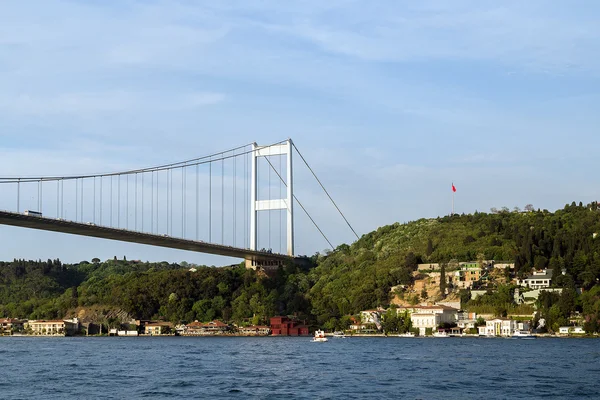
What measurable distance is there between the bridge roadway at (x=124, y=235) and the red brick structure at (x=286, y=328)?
537cm

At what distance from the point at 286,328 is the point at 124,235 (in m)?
19.2

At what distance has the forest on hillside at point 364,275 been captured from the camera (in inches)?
2894

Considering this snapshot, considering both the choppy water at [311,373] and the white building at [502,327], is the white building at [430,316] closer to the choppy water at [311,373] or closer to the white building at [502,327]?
the white building at [502,327]

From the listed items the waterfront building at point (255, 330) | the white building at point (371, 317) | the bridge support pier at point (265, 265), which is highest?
the bridge support pier at point (265, 265)

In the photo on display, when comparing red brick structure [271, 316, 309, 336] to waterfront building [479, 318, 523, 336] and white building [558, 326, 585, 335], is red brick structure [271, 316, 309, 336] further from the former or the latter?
white building [558, 326, 585, 335]

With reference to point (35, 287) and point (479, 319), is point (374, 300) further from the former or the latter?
point (35, 287)

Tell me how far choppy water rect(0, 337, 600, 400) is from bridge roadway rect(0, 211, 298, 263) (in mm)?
7457

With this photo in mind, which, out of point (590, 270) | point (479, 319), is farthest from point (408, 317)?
point (590, 270)

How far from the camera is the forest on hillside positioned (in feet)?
241

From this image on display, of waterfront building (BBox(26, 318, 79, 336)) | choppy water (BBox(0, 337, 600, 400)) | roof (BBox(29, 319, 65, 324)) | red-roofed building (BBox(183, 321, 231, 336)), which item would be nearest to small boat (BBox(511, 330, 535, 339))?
choppy water (BBox(0, 337, 600, 400))

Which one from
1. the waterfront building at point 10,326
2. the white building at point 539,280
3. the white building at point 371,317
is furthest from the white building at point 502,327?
the waterfront building at point 10,326

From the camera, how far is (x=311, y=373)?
104 feet

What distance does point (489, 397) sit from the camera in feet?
81.4

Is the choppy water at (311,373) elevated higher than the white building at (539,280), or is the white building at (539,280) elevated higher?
the white building at (539,280)
